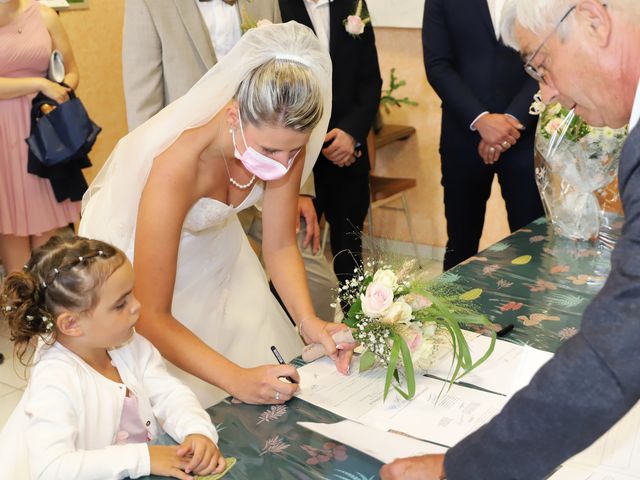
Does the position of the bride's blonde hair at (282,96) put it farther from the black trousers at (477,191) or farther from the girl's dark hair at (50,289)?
the black trousers at (477,191)

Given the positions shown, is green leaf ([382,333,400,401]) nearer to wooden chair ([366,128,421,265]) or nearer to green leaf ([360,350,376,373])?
green leaf ([360,350,376,373])

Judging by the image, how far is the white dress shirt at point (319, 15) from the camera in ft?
10.7

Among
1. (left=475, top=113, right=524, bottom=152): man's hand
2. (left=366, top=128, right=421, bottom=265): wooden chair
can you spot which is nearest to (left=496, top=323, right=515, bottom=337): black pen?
(left=475, top=113, right=524, bottom=152): man's hand

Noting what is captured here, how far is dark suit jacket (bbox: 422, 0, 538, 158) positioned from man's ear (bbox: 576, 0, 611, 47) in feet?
6.57

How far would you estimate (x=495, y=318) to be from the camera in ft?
6.34

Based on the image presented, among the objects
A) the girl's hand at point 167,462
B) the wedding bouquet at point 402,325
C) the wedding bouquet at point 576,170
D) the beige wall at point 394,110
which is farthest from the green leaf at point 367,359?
the beige wall at point 394,110

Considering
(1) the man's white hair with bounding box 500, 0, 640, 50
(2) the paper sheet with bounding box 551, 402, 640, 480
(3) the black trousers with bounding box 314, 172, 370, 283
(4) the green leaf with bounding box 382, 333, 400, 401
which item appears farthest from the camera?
(3) the black trousers with bounding box 314, 172, 370, 283

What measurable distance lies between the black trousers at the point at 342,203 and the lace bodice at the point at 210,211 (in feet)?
3.80

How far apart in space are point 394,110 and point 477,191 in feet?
4.97

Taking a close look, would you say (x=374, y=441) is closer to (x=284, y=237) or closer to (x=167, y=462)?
(x=167, y=462)

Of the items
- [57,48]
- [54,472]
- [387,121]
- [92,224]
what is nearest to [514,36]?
[54,472]

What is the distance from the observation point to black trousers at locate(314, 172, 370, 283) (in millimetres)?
3438

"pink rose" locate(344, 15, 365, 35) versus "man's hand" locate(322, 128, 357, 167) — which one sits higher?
"pink rose" locate(344, 15, 365, 35)

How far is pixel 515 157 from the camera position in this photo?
3.19 m
